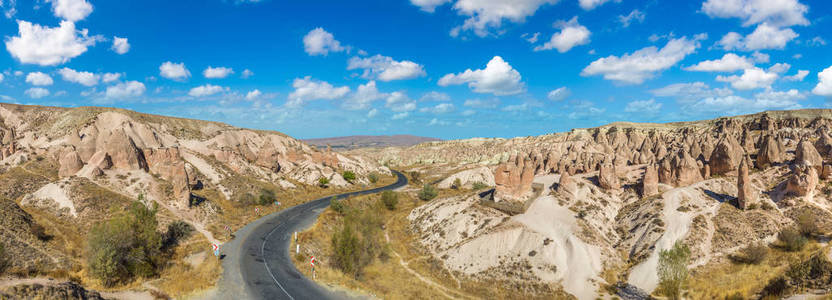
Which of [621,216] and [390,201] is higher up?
[621,216]

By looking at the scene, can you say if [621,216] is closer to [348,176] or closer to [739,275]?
[739,275]

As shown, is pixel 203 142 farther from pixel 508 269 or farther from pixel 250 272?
pixel 508 269

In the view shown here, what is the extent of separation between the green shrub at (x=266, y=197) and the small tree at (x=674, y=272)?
56.7 meters

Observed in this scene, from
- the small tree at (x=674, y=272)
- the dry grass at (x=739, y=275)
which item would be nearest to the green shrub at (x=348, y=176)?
the dry grass at (x=739, y=275)

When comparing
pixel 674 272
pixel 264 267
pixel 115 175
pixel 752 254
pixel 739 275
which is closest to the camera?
pixel 674 272

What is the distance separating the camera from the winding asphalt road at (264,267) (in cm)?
2748

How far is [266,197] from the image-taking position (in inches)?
2505

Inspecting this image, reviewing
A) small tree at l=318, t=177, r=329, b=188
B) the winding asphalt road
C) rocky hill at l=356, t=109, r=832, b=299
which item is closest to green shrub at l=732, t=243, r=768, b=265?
rocky hill at l=356, t=109, r=832, b=299

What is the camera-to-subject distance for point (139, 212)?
1374 inches

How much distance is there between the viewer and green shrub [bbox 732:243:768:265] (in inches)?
1281

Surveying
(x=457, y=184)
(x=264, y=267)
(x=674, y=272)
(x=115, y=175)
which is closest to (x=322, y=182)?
(x=457, y=184)

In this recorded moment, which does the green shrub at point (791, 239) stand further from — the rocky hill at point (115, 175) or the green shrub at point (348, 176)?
the green shrub at point (348, 176)

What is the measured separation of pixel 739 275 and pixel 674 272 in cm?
730

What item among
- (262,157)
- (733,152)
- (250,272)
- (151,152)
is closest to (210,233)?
(250,272)
